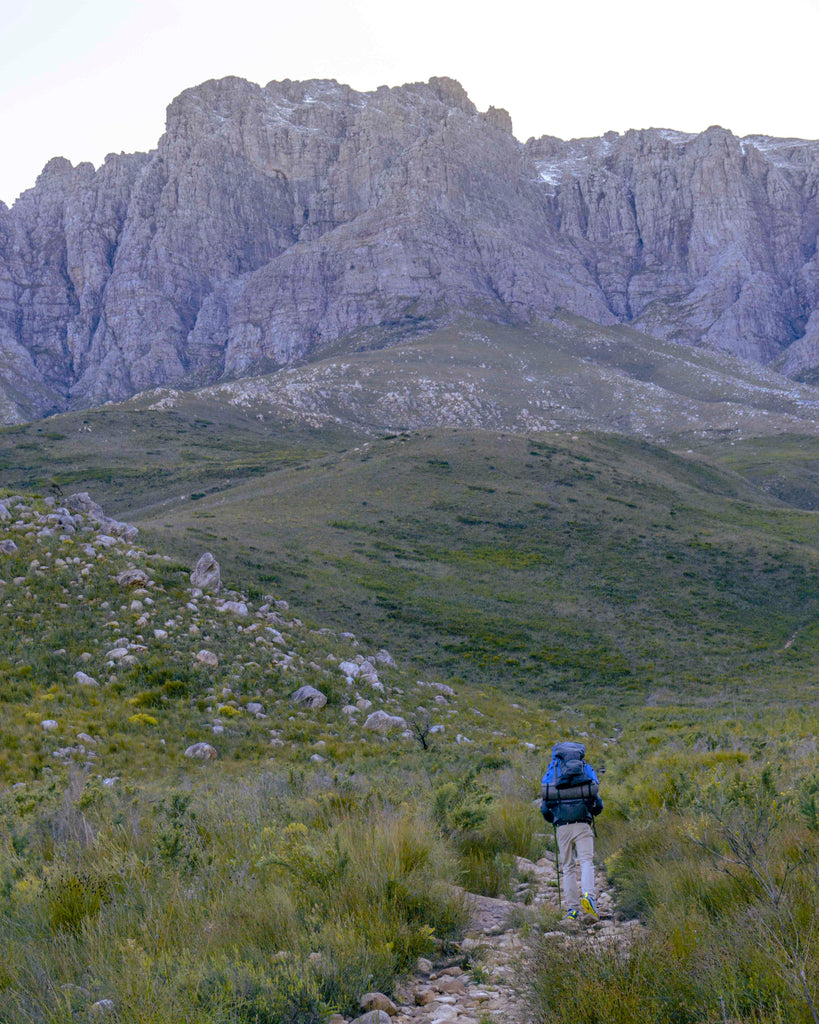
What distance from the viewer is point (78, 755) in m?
11.3

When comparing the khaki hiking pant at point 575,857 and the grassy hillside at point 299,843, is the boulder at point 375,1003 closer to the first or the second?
the grassy hillside at point 299,843

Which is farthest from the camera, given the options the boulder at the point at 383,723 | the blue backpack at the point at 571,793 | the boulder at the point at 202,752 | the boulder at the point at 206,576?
the boulder at the point at 206,576

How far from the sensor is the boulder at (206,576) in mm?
19266

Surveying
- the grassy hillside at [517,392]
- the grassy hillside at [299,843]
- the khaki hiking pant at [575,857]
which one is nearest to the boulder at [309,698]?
the grassy hillside at [299,843]

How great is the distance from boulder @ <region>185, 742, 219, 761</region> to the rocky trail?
7673 mm

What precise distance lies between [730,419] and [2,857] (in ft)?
486

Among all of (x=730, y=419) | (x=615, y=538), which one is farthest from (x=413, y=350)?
(x=615, y=538)

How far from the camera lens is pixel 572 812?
6262mm

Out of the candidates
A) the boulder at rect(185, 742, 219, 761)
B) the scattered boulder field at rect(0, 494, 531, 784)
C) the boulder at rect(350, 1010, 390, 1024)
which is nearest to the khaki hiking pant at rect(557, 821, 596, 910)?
the boulder at rect(350, 1010, 390, 1024)

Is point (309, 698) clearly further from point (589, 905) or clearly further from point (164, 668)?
point (589, 905)

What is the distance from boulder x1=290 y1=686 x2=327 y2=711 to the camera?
15.3 meters

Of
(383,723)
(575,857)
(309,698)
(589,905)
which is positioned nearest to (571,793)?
(575,857)

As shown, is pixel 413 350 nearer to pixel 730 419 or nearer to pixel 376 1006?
pixel 730 419

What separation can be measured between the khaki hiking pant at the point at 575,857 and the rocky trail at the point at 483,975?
20cm
